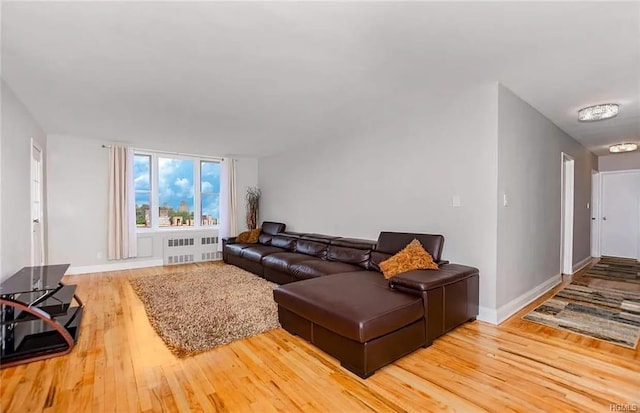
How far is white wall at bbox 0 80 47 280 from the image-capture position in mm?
2877

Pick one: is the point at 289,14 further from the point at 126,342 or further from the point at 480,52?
the point at 126,342

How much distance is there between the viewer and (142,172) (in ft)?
20.0

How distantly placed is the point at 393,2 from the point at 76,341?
3.59 meters

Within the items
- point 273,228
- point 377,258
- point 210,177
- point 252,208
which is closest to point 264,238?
point 273,228

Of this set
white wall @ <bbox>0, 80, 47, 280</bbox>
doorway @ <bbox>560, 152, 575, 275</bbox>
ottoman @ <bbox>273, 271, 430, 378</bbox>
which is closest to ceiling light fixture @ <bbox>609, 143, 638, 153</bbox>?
doorway @ <bbox>560, 152, 575, 275</bbox>

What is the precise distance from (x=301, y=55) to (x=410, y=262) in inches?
84.8

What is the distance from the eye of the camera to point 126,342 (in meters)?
2.70

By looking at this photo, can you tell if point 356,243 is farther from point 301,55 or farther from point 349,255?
point 301,55

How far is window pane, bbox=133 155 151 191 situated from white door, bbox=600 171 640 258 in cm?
990

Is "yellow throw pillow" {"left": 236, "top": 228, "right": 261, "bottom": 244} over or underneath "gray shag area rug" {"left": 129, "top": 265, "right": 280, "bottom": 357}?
over

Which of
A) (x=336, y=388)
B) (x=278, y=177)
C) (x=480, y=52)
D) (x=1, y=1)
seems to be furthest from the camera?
(x=278, y=177)

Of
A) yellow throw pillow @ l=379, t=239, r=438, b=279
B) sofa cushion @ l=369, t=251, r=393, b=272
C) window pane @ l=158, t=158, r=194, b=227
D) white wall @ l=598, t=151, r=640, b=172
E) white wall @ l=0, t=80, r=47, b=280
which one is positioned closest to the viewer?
white wall @ l=0, t=80, r=47, b=280

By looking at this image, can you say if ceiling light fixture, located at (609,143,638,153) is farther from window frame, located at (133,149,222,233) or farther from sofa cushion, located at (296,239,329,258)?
window frame, located at (133,149,222,233)

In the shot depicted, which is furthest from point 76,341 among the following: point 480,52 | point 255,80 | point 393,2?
point 480,52
